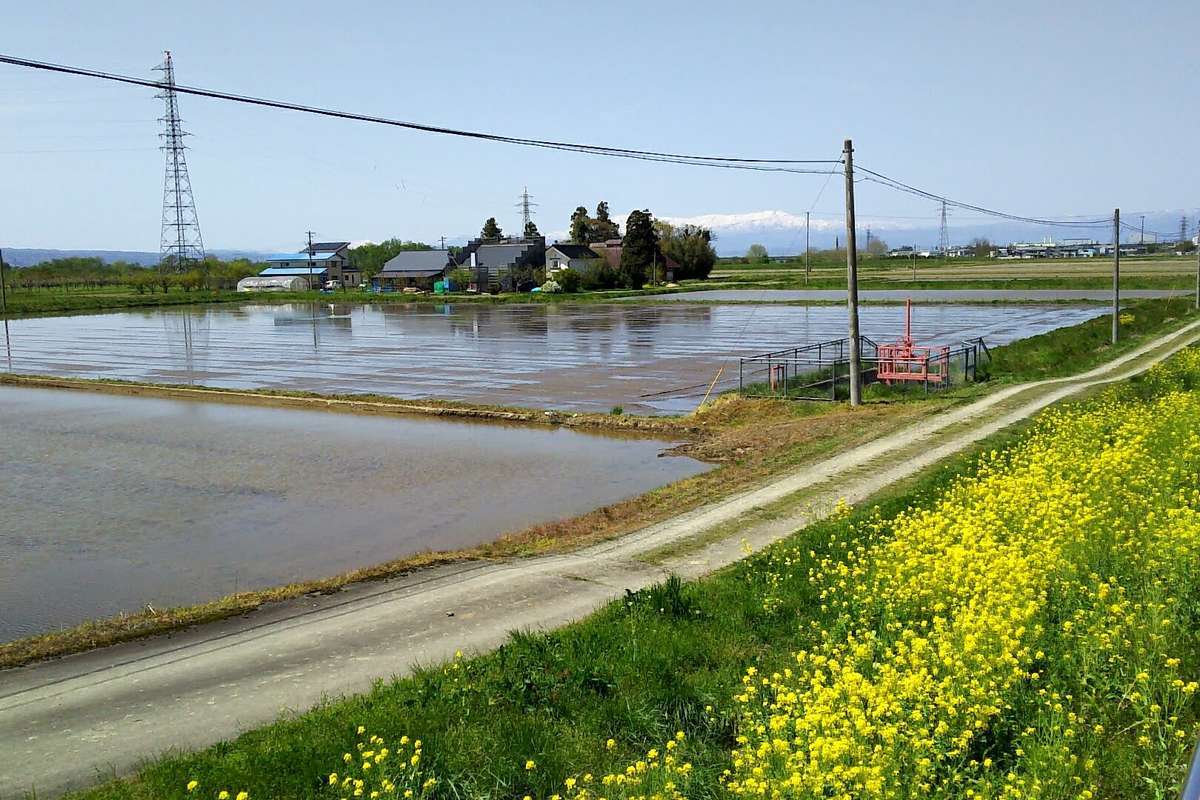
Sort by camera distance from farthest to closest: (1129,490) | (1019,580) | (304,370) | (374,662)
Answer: (304,370) < (1129,490) < (374,662) < (1019,580)

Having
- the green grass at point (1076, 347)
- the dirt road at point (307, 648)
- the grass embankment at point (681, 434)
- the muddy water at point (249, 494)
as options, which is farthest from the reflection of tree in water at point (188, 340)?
the green grass at point (1076, 347)

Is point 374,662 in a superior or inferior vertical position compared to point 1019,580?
inferior

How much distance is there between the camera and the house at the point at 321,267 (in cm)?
16488

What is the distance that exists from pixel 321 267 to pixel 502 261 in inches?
1809

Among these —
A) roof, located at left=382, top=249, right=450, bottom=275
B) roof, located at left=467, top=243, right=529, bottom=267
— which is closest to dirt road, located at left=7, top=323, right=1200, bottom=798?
roof, located at left=467, top=243, right=529, bottom=267

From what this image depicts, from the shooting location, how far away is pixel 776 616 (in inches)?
387

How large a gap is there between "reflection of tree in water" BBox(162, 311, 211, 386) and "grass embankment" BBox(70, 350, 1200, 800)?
3562 cm

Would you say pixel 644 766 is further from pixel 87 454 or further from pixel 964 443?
pixel 87 454

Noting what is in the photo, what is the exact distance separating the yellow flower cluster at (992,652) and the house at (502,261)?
114718 millimetres

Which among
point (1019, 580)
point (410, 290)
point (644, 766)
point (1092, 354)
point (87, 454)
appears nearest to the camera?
point (644, 766)

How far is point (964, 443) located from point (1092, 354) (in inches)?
921

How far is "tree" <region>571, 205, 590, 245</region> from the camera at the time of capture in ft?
604

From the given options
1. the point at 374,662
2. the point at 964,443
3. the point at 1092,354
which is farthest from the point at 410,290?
the point at 374,662

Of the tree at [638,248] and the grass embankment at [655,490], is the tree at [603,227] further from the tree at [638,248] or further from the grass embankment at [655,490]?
Result: the grass embankment at [655,490]
